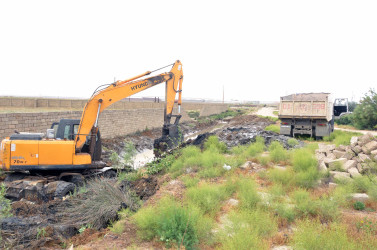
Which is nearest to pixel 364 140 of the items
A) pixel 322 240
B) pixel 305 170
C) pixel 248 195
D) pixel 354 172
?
pixel 354 172

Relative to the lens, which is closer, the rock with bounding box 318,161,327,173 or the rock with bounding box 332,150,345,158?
the rock with bounding box 318,161,327,173

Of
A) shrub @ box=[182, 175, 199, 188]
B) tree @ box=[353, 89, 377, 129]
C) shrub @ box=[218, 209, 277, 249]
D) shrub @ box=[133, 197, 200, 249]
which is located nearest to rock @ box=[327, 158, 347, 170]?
shrub @ box=[218, 209, 277, 249]

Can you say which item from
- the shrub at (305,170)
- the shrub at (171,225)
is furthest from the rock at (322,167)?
the shrub at (171,225)

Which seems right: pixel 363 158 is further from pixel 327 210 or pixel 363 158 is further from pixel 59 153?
pixel 59 153

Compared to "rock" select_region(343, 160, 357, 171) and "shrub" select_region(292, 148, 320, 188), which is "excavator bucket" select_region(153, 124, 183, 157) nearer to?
"shrub" select_region(292, 148, 320, 188)

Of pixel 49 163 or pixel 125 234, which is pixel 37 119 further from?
pixel 125 234

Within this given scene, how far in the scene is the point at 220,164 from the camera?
29.4 ft

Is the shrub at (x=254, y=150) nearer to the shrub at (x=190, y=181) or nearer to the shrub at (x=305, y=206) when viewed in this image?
the shrub at (x=190, y=181)

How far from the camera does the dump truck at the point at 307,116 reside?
14.5 m

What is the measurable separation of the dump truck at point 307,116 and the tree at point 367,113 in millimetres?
10464

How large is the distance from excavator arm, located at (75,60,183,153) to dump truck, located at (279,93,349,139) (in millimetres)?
5923

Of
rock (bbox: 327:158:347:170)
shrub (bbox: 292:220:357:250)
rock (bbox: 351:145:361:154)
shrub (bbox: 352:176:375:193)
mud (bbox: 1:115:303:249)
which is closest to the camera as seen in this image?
shrub (bbox: 292:220:357:250)

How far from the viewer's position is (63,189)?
8.33m

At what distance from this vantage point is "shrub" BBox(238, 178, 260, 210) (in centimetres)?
585
